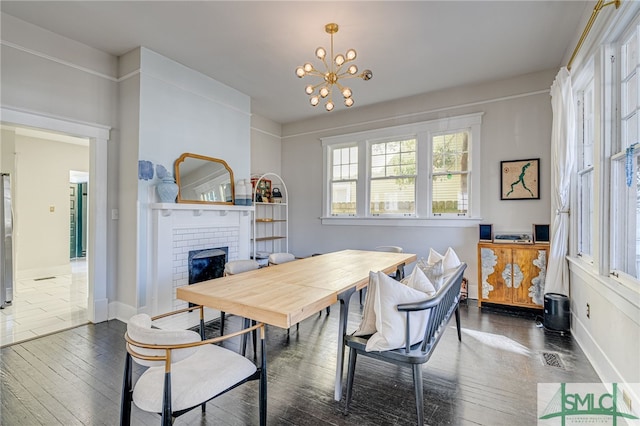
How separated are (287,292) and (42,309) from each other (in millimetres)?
3937

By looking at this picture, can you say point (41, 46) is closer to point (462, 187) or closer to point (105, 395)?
point (105, 395)

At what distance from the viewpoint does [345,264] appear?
9.70ft

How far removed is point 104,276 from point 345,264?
2.85 m

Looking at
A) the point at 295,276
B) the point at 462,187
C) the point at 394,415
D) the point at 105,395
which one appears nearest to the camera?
the point at 394,415

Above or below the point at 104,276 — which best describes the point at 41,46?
above

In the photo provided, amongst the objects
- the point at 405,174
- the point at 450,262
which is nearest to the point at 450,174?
the point at 405,174

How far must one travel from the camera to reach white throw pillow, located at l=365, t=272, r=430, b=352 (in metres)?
1.74

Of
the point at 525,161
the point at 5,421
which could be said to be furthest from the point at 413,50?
the point at 5,421

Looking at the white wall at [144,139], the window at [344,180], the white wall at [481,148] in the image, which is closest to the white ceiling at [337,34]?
the white wall at [144,139]

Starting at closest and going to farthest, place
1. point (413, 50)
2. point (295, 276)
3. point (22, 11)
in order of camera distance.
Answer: point (295, 276), point (22, 11), point (413, 50)

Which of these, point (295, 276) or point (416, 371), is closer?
point (416, 371)

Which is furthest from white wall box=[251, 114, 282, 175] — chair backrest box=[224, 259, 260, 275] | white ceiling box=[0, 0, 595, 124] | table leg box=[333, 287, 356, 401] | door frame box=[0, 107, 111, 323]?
table leg box=[333, 287, 356, 401]

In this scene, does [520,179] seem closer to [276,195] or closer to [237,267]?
[237,267]

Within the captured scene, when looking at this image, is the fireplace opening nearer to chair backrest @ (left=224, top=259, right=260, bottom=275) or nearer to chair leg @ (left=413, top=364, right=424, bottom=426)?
chair backrest @ (left=224, top=259, right=260, bottom=275)
